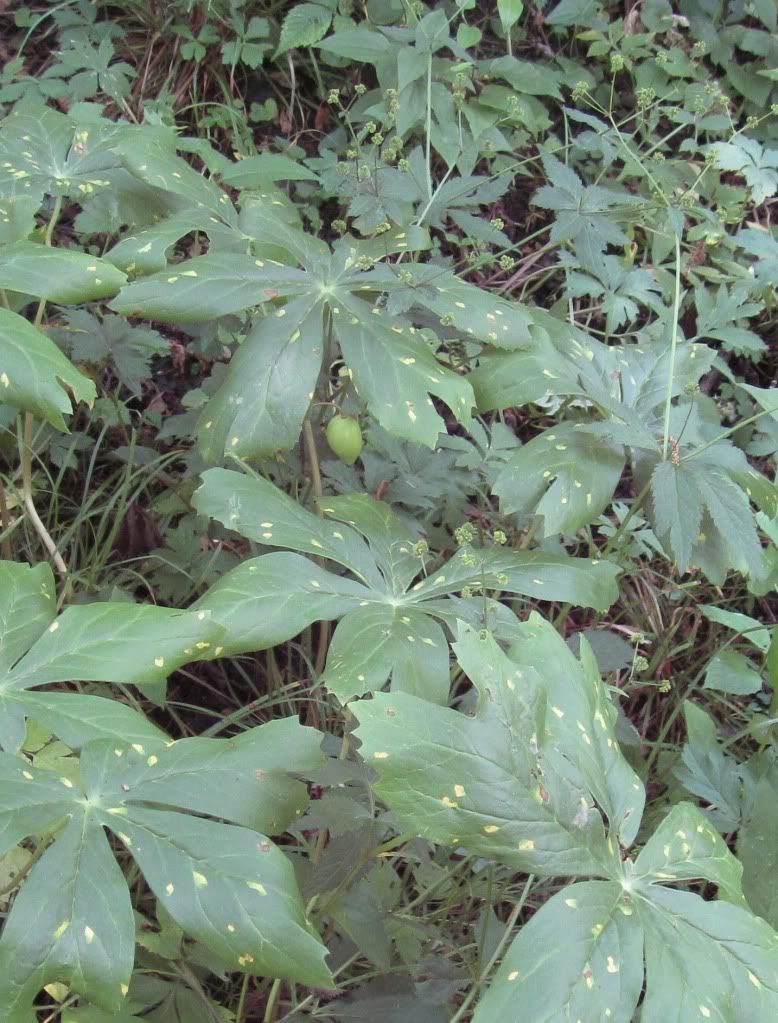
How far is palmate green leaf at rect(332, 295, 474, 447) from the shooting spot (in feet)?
5.22

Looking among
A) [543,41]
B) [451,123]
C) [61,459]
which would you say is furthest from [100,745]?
[543,41]

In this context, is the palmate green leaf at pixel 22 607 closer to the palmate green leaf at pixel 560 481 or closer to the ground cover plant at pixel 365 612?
the ground cover plant at pixel 365 612

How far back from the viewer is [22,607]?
140 centimetres

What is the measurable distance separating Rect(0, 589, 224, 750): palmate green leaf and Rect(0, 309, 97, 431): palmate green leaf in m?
0.36

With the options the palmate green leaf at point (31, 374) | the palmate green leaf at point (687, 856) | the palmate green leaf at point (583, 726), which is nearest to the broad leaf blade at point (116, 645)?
the palmate green leaf at point (31, 374)

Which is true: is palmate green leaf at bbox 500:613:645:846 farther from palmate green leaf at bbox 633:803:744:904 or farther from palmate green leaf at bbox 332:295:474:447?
palmate green leaf at bbox 332:295:474:447

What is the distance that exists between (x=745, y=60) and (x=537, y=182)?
3.80 ft

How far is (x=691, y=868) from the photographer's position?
47.3 inches

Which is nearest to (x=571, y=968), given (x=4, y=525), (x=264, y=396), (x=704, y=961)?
(x=704, y=961)

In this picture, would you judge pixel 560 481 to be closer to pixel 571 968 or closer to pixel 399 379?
pixel 399 379

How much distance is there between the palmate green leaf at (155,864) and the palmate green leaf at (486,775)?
7.8 inches

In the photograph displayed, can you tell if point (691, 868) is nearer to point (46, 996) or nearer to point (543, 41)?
point (46, 996)

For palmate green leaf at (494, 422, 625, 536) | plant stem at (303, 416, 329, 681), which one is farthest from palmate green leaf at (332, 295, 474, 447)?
plant stem at (303, 416, 329, 681)

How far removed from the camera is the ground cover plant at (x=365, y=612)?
42.4 inches
